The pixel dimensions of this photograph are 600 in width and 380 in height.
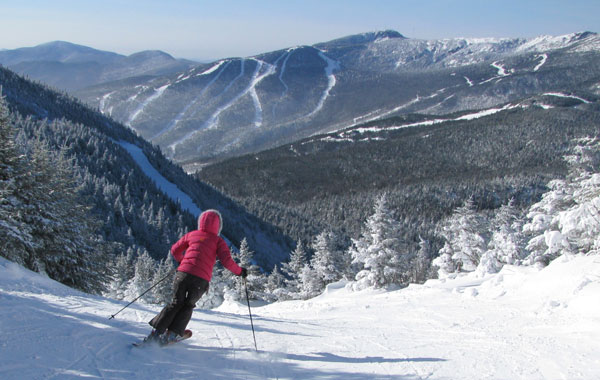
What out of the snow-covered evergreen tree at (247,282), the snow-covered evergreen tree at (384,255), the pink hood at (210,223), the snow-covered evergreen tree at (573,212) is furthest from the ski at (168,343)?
the snow-covered evergreen tree at (247,282)

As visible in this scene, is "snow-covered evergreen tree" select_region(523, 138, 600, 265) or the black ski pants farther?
"snow-covered evergreen tree" select_region(523, 138, 600, 265)

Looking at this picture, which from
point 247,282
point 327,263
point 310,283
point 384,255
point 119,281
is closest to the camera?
point 384,255

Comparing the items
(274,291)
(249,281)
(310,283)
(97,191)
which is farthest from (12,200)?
(97,191)

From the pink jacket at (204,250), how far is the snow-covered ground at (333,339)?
1200 mm

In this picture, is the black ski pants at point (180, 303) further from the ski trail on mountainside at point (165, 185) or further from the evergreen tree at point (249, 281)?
the ski trail on mountainside at point (165, 185)

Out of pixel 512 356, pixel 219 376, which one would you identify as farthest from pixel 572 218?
pixel 219 376

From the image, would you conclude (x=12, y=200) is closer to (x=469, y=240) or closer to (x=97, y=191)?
(x=469, y=240)

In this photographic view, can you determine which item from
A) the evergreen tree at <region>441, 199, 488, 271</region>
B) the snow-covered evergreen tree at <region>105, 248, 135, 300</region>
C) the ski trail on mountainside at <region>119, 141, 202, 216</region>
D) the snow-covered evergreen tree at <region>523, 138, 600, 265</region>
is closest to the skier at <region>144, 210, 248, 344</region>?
the snow-covered evergreen tree at <region>523, 138, 600, 265</region>

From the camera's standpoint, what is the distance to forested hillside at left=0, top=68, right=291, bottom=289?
1559 centimetres

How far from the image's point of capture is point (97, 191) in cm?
6619

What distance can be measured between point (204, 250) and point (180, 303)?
86 centimetres

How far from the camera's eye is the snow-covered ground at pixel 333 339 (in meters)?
5.30

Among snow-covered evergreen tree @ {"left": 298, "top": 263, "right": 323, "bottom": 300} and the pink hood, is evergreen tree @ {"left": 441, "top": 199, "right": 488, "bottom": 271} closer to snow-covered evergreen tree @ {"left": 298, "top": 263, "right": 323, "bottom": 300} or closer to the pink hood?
snow-covered evergreen tree @ {"left": 298, "top": 263, "right": 323, "bottom": 300}

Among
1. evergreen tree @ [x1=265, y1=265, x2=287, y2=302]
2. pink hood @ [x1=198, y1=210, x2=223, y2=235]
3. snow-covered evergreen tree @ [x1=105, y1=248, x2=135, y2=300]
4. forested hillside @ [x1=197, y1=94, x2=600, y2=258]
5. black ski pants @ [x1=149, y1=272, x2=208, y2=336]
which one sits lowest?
forested hillside @ [x1=197, y1=94, x2=600, y2=258]
